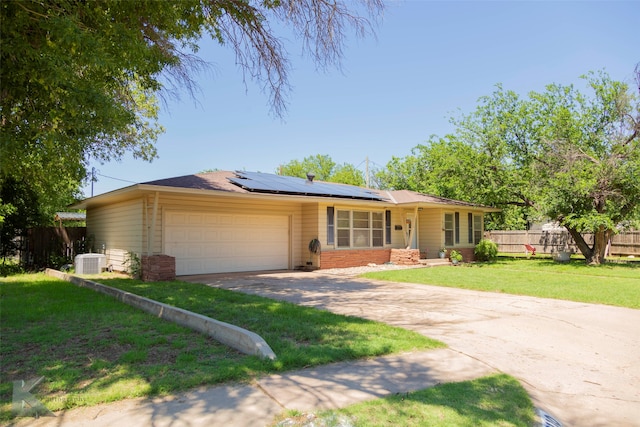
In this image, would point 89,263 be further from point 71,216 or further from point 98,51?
point 71,216

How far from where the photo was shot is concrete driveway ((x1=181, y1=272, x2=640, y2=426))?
371 cm

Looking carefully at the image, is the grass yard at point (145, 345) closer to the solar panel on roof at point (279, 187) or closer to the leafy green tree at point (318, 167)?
the solar panel on roof at point (279, 187)

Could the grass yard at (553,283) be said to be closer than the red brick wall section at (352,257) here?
Yes

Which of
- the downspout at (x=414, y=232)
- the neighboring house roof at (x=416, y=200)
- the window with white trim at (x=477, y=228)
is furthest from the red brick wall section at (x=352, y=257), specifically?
the window with white trim at (x=477, y=228)

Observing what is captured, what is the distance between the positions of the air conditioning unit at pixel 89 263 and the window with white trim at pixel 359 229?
8.24 metres

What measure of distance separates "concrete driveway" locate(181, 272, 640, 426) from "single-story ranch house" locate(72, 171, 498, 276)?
8.18 ft

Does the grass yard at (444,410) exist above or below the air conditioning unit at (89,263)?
below

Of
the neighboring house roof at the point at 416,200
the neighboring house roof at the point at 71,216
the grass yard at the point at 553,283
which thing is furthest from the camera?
the neighboring house roof at the point at 71,216

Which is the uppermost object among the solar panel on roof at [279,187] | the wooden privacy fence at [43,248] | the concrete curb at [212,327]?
the solar panel on roof at [279,187]

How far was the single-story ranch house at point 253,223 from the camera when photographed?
12328 millimetres

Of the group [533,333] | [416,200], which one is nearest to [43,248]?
[416,200]

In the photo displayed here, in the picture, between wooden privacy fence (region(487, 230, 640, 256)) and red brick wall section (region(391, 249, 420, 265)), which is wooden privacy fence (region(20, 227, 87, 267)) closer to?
red brick wall section (region(391, 249, 420, 265))

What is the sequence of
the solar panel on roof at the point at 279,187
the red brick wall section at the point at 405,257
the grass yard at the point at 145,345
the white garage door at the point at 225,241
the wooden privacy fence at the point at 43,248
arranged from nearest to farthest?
the grass yard at the point at 145,345
the white garage door at the point at 225,241
the solar panel on roof at the point at 279,187
the wooden privacy fence at the point at 43,248
the red brick wall section at the point at 405,257

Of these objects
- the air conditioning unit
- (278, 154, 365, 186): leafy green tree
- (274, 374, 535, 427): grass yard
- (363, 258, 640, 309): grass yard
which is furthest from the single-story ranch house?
(278, 154, 365, 186): leafy green tree
